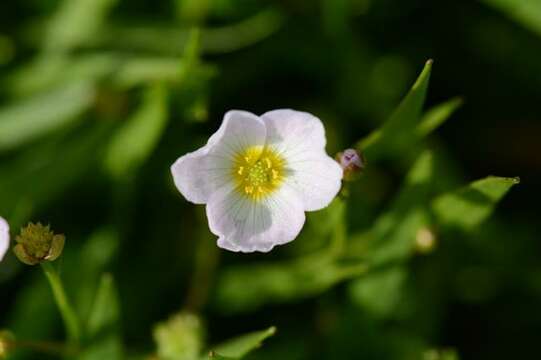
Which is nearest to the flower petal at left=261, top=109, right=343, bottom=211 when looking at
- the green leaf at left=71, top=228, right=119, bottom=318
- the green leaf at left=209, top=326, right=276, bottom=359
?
the green leaf at left=209, top=326, right=276, bottom=359

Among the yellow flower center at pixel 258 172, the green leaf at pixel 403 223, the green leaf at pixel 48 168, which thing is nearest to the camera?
the yellow flower center at pixel 258 172

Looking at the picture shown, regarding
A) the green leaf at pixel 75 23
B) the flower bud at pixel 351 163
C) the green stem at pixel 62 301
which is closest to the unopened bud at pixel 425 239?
the flower bud at pixel 351 163

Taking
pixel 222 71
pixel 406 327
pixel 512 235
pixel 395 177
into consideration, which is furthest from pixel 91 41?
pixel 512 235

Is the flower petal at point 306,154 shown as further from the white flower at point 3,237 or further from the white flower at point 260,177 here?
the white flower at point 3,237

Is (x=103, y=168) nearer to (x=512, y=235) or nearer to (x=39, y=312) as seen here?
(x=39, y=312)

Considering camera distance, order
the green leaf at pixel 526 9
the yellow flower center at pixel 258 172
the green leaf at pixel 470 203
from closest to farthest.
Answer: the green leaf at pixel 470 203 < the yellow flower center at pixel 258 172 < the green leaf at pixel 526 9

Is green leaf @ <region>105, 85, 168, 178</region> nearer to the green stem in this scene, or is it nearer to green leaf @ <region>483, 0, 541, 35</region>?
the green stem

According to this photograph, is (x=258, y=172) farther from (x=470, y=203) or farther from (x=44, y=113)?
(x=44, y=113)
